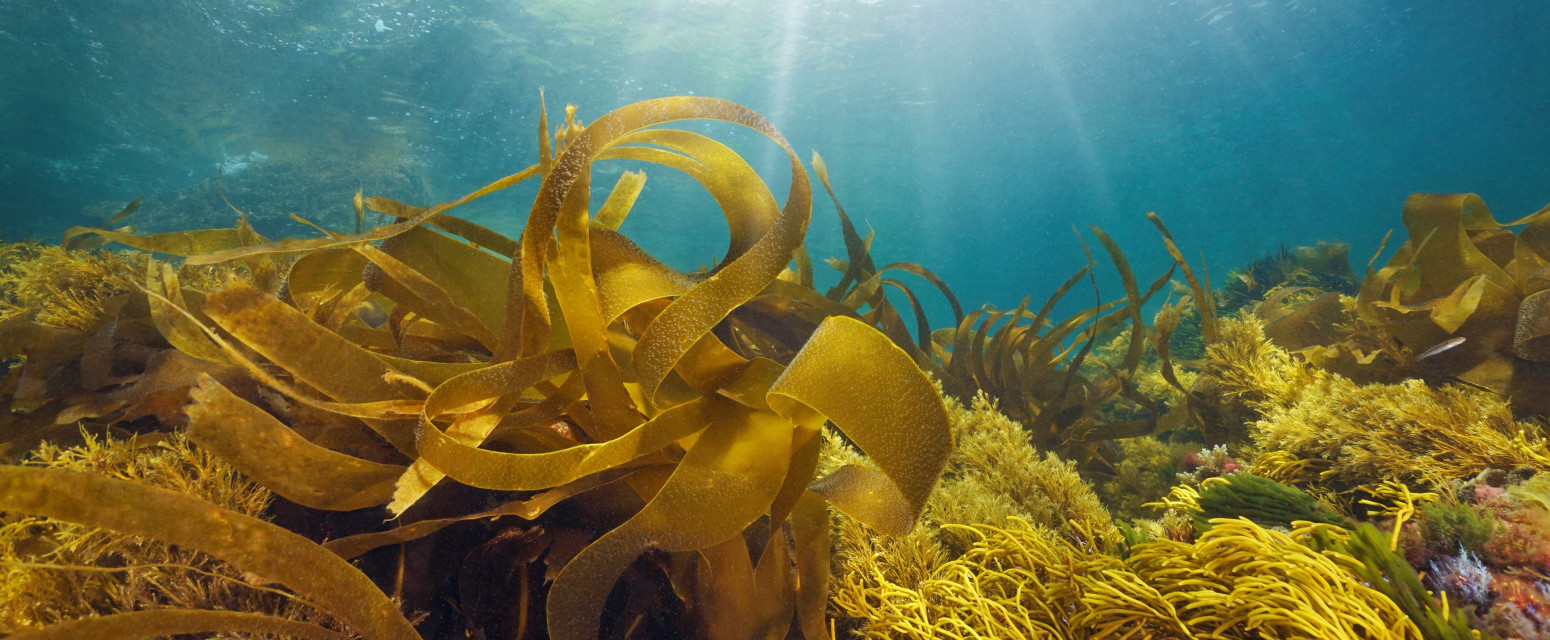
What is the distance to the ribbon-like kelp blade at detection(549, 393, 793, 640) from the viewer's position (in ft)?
2.52

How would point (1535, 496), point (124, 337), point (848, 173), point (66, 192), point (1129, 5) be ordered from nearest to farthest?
1. point (1535, 496)
2. point (124, 337)
3. point (66, 192)
4. point (1129, 5)
5. point (848, 173)

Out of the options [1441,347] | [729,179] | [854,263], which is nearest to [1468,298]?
[1441,347]

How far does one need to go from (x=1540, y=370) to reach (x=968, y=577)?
1894mm

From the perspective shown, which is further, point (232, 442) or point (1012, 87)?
point (1012, 87)

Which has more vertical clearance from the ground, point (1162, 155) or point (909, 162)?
point (909, 162)

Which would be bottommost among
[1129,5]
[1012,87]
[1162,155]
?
[1162,155]

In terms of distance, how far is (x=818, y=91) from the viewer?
25375 mm

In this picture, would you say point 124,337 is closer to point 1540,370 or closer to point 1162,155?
point 1540,370

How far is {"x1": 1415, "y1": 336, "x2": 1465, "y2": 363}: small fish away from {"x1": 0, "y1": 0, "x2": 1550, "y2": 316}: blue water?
1108 centimetres

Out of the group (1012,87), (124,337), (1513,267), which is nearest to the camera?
(124,337)

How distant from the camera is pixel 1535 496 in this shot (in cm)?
97

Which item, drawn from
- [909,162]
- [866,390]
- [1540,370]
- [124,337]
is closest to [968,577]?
[866,390]

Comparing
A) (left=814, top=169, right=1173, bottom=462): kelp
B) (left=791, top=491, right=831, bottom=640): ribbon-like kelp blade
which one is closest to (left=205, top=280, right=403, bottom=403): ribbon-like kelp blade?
(left=791, top=491, right=831, bottom=640): ribbon-like kelp blade

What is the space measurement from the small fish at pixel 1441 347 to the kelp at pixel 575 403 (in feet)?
6.33
